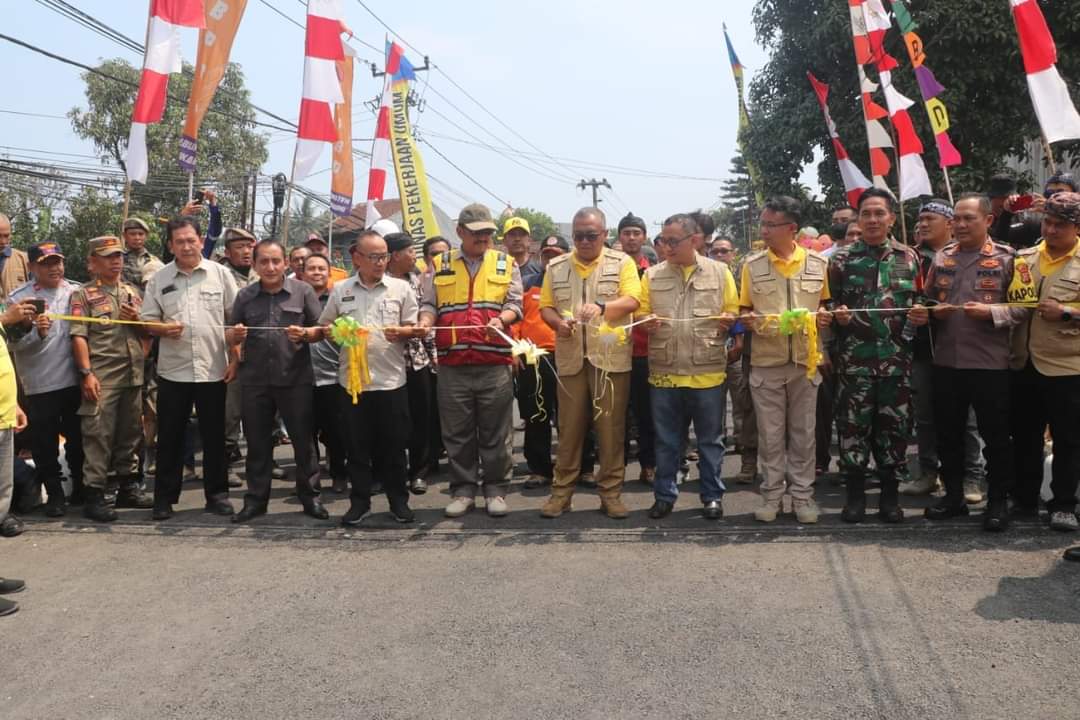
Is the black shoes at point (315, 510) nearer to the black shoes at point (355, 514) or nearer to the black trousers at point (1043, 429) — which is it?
the black shoes at point (355, 514)

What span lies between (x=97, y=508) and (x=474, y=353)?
3.12m

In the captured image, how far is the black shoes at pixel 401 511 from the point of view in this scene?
5.73 metres

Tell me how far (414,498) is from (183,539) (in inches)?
70.3

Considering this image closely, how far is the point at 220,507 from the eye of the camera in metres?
6.11

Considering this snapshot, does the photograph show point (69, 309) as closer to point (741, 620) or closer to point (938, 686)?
point (741, 620)

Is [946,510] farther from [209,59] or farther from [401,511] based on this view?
[209,59]

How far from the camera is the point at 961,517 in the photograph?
530 centimetres

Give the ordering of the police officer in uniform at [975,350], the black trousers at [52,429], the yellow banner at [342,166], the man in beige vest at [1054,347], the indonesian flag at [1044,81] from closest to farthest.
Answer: the man in beige vest at [1054,347] → the police officer in uniform at [975,350] → the black trousers at [52,429] → the indonesian flag at [1044,81] → the yellow banner at [342,166]

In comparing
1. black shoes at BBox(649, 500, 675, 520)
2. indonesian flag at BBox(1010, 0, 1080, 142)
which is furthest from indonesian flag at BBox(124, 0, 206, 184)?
indonesian flag at BBox(1010, 0, 1080, 142)

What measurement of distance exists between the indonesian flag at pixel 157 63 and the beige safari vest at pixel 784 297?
573 centimetres

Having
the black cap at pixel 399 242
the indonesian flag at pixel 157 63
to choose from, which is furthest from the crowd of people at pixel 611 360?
the indonesian flag at pixel 157 63

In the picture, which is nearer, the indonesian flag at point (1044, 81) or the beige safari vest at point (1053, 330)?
the beige safari vest at point (1053, 330)

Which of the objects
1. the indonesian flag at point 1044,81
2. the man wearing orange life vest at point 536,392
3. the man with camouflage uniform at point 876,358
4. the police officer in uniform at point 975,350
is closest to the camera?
the police officer in uniform at point 975,350

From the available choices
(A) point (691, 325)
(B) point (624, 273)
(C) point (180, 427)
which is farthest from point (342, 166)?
(A) point (691, 325)
